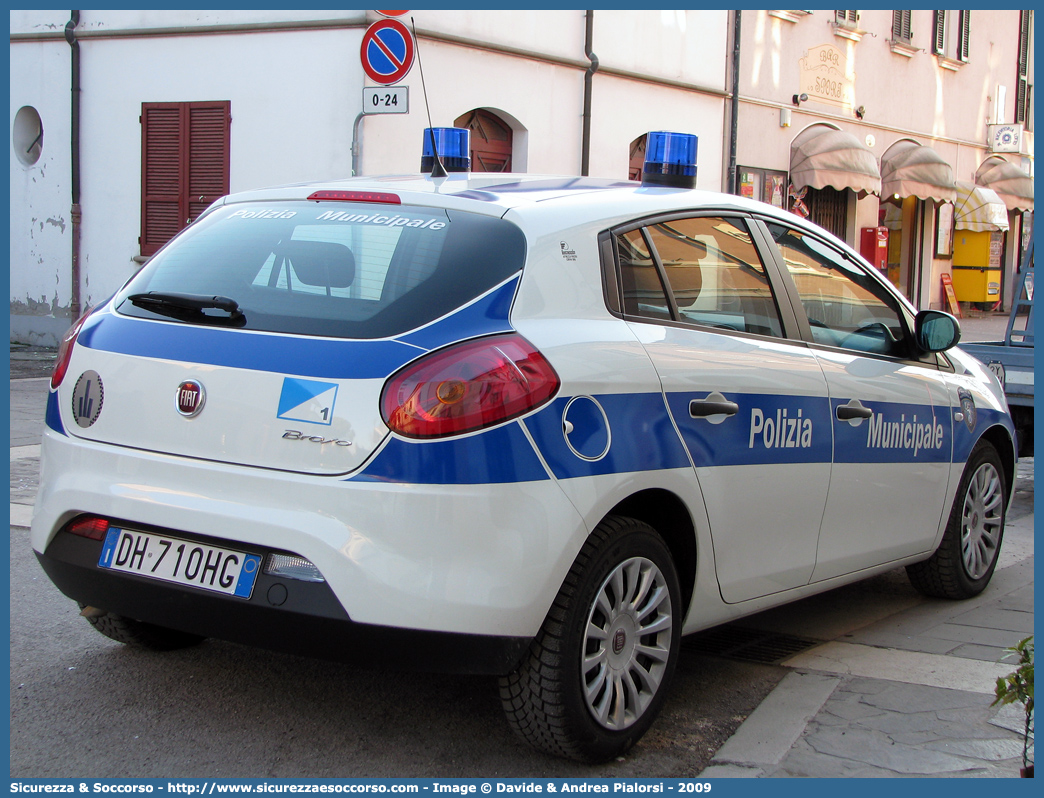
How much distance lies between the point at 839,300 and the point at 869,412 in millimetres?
452

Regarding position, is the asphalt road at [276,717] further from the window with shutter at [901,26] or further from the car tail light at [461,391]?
the window with shutter at [901,26]

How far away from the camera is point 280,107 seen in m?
13.7

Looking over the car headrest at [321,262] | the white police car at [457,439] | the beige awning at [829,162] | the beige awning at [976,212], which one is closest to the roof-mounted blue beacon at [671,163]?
the white police car at [457,439]

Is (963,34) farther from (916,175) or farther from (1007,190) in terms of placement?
(916,175)

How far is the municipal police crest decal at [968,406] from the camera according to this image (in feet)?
16.1

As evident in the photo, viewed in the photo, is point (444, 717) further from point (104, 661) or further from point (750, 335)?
point (750, 335)

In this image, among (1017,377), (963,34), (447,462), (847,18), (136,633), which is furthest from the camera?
(963,34)

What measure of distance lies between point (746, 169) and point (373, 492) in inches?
689

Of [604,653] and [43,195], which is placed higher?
[43,195]

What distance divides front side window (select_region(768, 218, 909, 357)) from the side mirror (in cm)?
7

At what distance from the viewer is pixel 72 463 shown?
3217 millimetres

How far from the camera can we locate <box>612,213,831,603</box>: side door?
3.44 meters

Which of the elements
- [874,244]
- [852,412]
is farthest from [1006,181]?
[852,412]

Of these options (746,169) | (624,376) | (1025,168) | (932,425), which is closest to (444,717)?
(624,376)
